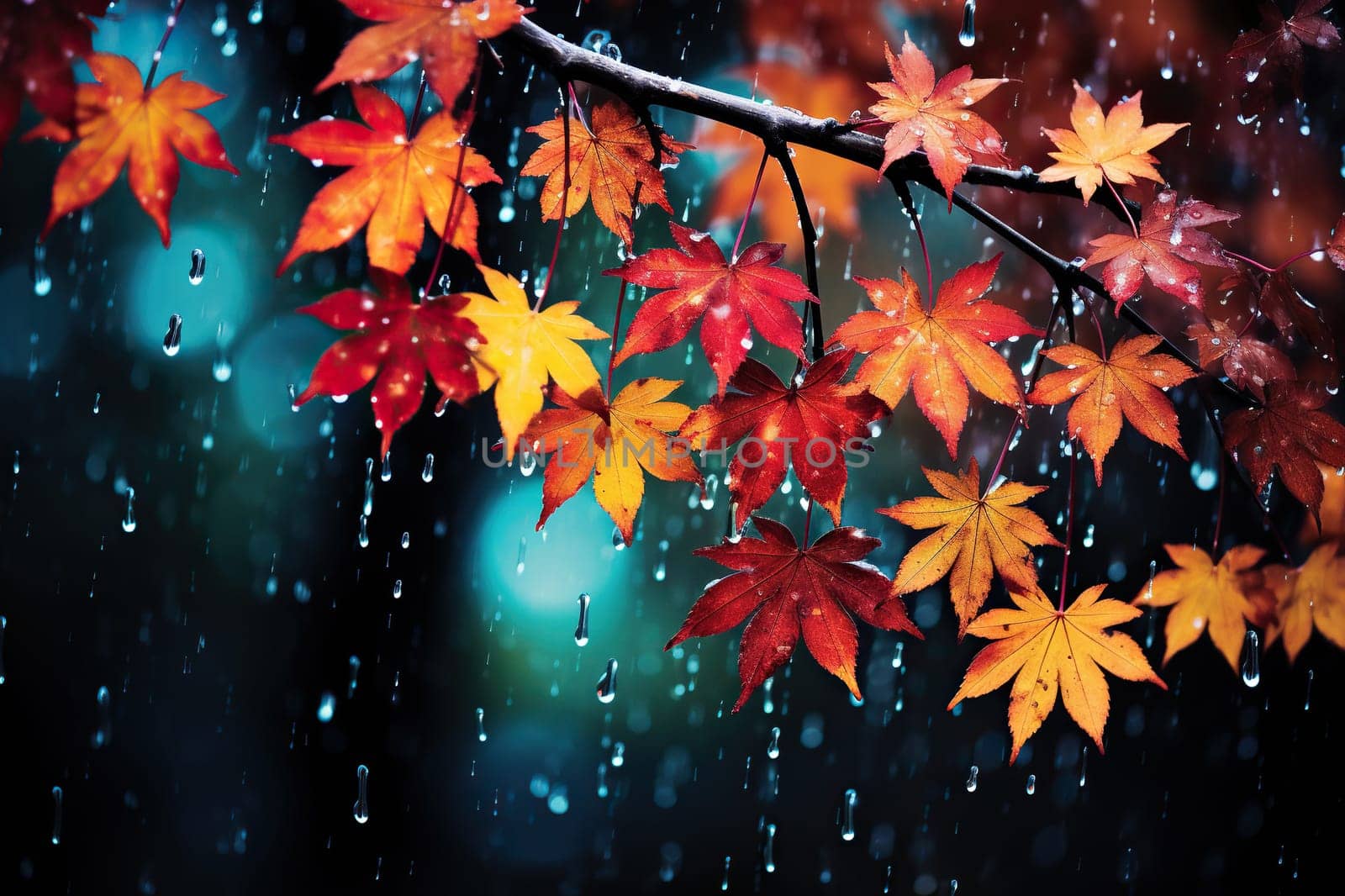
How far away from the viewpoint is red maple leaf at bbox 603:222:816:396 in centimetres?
46

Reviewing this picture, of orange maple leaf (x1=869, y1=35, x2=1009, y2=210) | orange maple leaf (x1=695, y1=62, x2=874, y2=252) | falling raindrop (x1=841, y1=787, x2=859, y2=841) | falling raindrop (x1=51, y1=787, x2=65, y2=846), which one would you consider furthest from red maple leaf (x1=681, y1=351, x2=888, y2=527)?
falling raindrop (x1=51, y1=787, x2=65, y2=846)

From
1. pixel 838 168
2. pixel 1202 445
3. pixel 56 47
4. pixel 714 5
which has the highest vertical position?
pixel 714 5

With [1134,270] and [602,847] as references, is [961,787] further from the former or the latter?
[1134,270]

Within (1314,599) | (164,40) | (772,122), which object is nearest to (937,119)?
(772,122)

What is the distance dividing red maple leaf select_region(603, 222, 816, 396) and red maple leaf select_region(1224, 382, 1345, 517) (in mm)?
374

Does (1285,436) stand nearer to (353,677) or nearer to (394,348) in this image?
(394,348)

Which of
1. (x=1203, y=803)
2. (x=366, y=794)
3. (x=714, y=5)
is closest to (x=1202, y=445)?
(x=1203, y=803)

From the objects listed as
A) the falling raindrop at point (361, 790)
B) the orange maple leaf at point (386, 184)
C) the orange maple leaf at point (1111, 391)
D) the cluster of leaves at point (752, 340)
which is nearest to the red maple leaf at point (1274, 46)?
the cluster of leaves at point (752, 340)

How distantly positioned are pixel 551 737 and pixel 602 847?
20.5 inches

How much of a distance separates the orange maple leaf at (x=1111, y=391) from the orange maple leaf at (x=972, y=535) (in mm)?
64

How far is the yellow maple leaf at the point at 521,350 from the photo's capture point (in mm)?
425

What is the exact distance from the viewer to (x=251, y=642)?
3287mm

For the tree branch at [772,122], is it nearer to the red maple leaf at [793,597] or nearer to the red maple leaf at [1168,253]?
the red maple leaf at [1168,253]

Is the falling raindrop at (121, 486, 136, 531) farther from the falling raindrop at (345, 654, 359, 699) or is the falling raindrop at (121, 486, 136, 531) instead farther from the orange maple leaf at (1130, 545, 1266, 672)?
the orange maple leaf at (1130, 545, 1266, 672)
